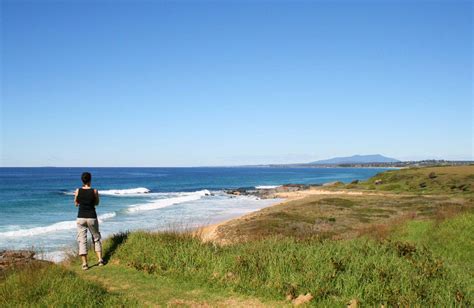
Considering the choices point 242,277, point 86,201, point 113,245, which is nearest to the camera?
point 242,277

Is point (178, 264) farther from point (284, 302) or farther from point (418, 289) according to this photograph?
point (418, 289)

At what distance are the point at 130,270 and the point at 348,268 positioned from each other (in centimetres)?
561

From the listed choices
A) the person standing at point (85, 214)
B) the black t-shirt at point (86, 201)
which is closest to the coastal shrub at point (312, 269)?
the person standing at point (85, 214)

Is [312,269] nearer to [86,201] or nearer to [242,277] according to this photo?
[242,277]

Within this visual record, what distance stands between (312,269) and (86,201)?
242 inches

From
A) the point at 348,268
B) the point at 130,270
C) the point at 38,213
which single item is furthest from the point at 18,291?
the point at 38,213

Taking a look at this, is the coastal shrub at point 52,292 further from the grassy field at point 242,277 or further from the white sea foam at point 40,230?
the white sea foam at point 40,230

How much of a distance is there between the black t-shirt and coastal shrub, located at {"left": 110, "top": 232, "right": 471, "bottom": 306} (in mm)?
1608

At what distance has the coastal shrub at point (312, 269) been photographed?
8586mm

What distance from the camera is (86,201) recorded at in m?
11.0

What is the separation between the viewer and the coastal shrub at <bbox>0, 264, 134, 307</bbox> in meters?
7.95

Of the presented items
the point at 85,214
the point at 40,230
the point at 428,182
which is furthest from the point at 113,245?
the point at 428,182

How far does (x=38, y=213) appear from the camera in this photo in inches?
1596

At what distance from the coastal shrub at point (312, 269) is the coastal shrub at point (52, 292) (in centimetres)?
220
